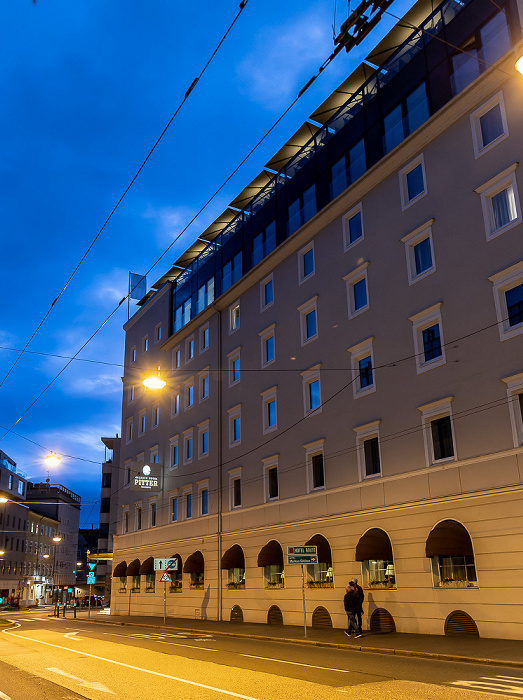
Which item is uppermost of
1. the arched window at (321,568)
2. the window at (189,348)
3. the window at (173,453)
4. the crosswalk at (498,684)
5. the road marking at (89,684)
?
the window at (189,348)

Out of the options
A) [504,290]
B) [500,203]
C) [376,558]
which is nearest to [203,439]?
[376,558]

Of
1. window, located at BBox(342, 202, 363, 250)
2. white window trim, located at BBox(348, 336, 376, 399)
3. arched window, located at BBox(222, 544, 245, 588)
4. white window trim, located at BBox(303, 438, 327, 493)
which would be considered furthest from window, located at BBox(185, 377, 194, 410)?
white window trim, located at BBox(348, 336, 376, 399)

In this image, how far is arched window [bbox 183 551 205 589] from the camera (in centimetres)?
3772

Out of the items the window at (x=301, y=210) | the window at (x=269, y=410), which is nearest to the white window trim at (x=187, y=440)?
the window at (x=269, y=410)

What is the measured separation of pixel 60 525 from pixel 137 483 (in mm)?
90150

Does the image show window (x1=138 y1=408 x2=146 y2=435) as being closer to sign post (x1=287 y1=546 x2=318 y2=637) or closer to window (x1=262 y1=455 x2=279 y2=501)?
window (x1=262 y1=455 x2=279 y2=501)

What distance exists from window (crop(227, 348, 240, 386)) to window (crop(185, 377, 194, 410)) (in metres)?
5.34

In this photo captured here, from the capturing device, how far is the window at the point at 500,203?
21.5m

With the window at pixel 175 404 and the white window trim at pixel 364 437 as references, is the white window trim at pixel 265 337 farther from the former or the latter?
the window at pixel 175 404

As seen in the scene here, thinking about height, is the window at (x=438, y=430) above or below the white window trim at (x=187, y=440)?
below

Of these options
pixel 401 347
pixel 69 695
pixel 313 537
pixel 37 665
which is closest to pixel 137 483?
pixel 313 537

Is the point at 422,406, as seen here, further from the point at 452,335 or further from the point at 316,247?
the point at 316,247

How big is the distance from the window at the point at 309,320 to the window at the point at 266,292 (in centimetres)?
365

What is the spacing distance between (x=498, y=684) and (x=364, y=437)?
1462 cm
